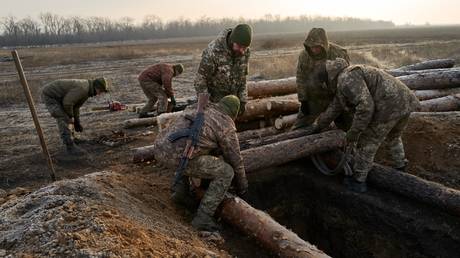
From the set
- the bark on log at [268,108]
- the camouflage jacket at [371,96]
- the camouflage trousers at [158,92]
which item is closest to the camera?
the camouflage jacket at [371,96]

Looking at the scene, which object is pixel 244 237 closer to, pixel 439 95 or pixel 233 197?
pixel 233 197

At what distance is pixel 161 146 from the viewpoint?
14.9ft

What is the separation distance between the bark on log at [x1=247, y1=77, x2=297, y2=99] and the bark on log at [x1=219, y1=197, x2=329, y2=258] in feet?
13.2

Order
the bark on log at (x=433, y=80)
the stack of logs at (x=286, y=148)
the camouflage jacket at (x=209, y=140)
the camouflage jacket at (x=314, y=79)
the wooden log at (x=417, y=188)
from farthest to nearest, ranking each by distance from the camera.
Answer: the bark on log at (x=433, y=80) < the camouflage jacket at (x=314, y=79) < the wooden log at (x=417, y=188) < the camouflage jacket at (x=209, y=140) < the stack of logs at (x=286, y=148)

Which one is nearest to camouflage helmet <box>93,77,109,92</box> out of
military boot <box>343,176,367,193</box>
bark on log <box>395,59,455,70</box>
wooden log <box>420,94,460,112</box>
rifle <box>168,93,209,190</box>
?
rifle <box>168,93,209,190</box>

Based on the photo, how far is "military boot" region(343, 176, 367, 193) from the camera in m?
5.79

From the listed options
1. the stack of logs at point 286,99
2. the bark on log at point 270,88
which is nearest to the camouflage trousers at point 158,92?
the stack of logs at point 286,99

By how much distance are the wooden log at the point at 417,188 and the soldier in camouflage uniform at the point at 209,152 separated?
236cm

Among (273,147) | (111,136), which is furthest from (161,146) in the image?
(111,136)

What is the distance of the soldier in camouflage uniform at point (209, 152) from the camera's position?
14.5 ft

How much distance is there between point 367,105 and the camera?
16.7 feet

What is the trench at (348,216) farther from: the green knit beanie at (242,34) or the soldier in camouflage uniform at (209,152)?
the green knit beanie at (242,34)

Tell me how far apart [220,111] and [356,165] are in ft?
7.83

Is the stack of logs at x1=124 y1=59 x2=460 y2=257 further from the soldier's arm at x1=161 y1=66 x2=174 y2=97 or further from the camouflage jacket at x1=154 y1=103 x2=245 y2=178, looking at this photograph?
the soldier's arm at x1=161 y1=66 x2=174 y2=97
